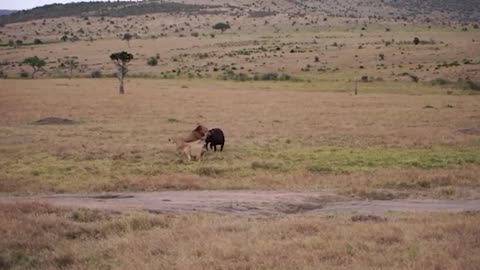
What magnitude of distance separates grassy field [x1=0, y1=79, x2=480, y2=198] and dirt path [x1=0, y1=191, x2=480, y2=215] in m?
0.87

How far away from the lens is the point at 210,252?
10.1 m

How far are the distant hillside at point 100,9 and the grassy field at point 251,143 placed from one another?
10148cm

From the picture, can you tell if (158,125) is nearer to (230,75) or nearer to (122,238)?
(122,238)

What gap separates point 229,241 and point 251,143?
15.4 meters

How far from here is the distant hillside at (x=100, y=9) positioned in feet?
487

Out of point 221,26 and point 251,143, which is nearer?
point 251,143

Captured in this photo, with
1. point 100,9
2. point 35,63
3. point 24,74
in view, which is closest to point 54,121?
point 24,74

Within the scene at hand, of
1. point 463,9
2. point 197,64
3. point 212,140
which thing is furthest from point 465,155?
point 463,9

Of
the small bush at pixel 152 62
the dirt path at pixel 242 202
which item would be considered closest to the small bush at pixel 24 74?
the small bush at pixel 152 62

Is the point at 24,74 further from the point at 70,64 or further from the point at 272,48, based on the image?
the point at 272,48

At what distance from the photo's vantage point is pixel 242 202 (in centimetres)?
1505

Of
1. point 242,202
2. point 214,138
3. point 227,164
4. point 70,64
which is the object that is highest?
point 242,202

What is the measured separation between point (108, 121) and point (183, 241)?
23818 millimetres

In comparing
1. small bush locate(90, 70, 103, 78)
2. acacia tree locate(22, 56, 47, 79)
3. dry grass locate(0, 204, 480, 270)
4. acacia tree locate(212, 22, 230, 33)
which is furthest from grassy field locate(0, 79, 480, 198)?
acacia tree locate(212, 22, 230, 33)
